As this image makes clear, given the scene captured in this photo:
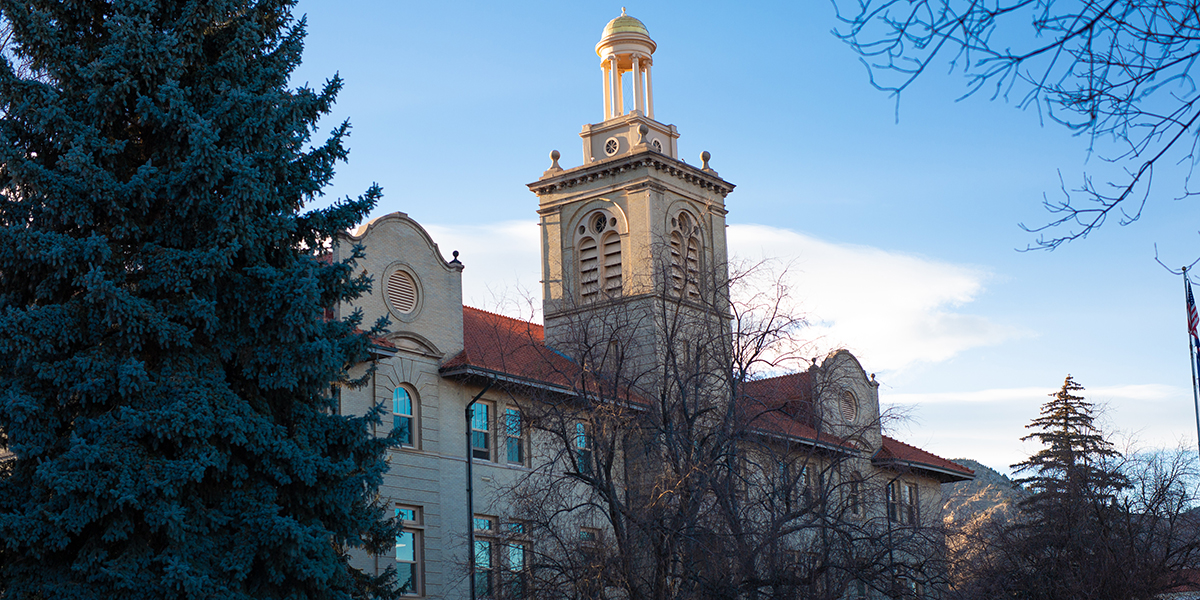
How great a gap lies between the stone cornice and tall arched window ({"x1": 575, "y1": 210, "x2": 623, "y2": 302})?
1.32m

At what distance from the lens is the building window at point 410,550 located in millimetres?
32562

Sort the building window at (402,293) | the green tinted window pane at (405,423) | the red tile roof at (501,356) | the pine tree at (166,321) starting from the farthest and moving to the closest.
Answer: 1. the building window at (402,293)
2. the green tinted window pane at (405,423)
3. the red tile roof at (501,356)
4. the pine tree at (166,321)

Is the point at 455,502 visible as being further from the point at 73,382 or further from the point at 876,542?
the point at 73,382

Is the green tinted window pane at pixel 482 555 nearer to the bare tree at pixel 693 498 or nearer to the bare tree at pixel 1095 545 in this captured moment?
the bare tree at pixel 693 498

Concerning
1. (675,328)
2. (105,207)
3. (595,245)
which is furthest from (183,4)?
(595,245)

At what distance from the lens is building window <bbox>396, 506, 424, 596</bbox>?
32562mm

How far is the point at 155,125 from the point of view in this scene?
66.8 feet

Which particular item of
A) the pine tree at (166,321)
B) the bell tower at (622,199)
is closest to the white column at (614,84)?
the bell tower at (622,199)

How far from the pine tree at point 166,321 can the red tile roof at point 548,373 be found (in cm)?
769

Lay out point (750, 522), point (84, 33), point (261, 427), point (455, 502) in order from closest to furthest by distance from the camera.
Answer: point (261, 427) < point (84, 33) < point (750, 522) < point (455, 502)

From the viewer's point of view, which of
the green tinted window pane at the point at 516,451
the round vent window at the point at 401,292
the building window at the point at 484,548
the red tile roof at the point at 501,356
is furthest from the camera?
the green tinted window pane at the point at 516,451

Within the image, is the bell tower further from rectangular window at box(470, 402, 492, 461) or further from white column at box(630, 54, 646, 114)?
rectangular window at box(470, 402, 492, 461)

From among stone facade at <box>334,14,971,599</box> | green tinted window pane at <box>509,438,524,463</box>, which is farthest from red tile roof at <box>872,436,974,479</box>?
green tinted window pane at <box>509,438,524,463</box>

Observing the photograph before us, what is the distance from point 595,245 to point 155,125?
1034 inches
